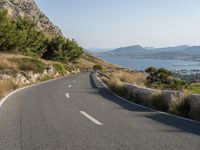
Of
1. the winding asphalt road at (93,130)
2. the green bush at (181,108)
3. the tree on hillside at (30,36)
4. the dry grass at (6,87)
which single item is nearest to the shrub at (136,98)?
the green bush at (181,108)

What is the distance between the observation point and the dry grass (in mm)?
18381

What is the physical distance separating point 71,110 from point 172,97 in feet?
12.8

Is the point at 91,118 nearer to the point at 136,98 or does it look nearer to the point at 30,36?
the point at 136,98

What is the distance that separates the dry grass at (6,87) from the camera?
18381 millimetres

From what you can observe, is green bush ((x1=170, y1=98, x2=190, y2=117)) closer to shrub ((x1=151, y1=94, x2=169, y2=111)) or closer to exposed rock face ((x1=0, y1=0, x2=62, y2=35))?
shrub ((x1=151, y1=94, x2=169, y2=111))

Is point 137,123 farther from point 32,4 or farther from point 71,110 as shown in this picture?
point 32,4

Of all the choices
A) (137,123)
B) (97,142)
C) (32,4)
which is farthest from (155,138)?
(32,4)

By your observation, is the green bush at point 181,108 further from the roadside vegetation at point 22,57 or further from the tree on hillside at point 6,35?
the tree on hillside at point 6,35

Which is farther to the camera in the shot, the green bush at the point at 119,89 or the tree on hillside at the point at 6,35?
the tree on hillside at the point at 6,35

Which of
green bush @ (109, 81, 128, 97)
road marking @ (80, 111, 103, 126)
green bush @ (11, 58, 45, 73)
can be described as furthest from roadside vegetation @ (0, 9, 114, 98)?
road marking @ (80, 111, 103, 126)

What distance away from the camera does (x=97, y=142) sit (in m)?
7.02

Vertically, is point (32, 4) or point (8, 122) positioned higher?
point (32, 4)

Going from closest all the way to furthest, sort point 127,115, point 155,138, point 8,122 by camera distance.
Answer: point 155,138 → point 8,122 → point 127,115

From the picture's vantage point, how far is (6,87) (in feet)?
67.7
